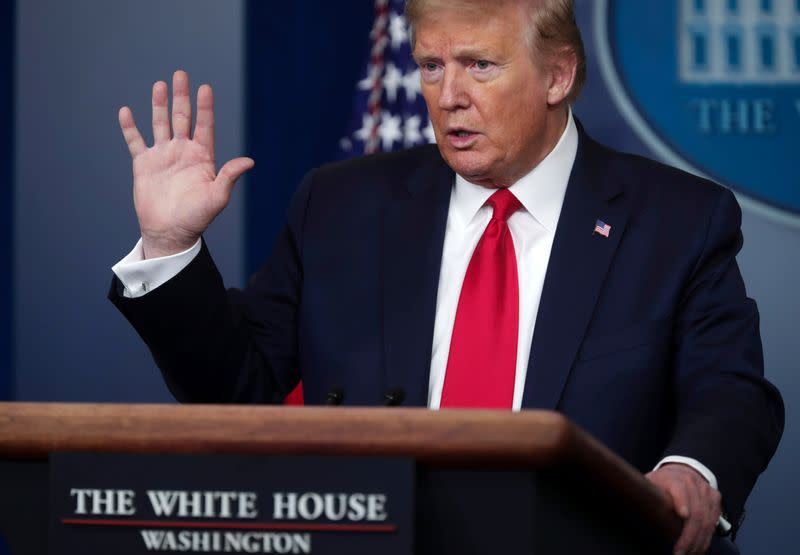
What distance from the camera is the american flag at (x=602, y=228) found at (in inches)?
81.6

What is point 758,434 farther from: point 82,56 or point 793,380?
point 82,56

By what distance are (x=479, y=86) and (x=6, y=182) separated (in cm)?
189

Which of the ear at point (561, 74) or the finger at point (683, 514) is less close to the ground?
the ear at point (561, 74)

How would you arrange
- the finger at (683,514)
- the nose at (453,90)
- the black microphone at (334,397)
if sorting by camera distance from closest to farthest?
the finger at (683,514) < the black microphone at (334,397) < the nose at (453,90)

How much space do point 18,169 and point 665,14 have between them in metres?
1.76

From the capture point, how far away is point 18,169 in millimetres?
3498

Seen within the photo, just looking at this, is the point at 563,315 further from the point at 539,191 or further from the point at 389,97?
the point at 389,97

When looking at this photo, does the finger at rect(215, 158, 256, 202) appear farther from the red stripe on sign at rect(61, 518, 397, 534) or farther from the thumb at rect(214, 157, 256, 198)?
the red stripe on sign at rect(61, 518, 397, 534)

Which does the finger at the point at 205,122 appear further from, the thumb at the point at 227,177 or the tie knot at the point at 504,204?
the tie knot at the point at 504,204

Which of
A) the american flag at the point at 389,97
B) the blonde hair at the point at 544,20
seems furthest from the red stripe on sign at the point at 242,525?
the american flag at the point at 389,97

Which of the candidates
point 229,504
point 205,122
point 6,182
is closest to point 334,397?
point 229,504

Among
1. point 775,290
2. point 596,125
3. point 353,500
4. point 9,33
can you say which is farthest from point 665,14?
point 353,500

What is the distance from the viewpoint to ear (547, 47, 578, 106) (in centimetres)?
221

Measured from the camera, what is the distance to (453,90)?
2.04m
